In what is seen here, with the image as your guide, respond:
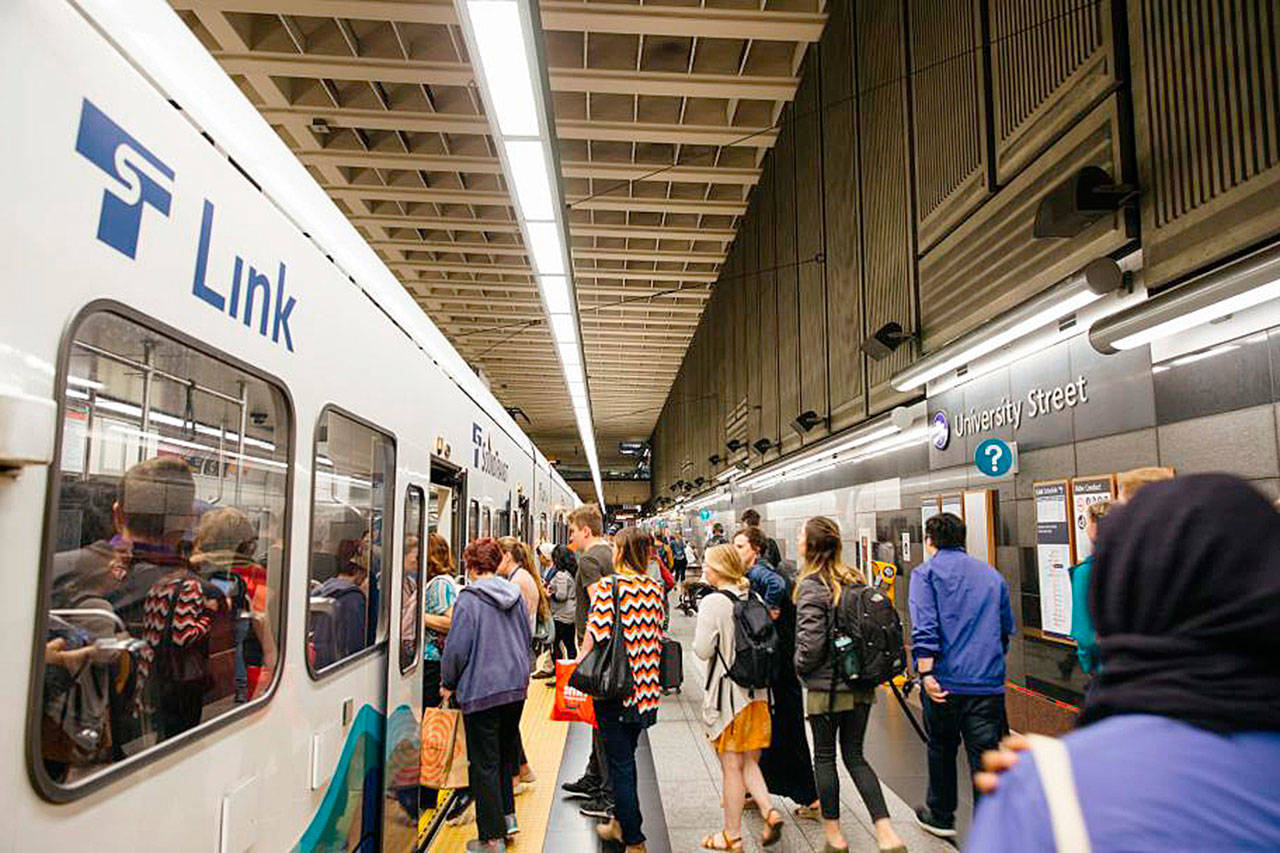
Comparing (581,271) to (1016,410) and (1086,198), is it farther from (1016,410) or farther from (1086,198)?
(1086,198)

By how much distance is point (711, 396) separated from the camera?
17078 millimetres

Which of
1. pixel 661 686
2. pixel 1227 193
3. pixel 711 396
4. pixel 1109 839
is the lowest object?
pixel 661 686

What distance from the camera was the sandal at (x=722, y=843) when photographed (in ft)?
12.9

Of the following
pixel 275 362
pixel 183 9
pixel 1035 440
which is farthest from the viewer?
pixel 183 9

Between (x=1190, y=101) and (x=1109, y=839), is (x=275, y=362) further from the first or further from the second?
(x=1190, y=101)

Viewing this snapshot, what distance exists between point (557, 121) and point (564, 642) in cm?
556

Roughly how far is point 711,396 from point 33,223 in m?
16.1

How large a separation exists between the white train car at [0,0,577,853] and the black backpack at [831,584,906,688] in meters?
2.14

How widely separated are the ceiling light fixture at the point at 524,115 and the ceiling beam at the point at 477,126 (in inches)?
136

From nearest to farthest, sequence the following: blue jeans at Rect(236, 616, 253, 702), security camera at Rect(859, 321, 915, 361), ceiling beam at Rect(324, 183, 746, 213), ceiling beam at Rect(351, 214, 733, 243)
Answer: blue jeans at Rect(236, 616, 253, 702)
security camera at Rect(859, 321, 915, 361)
ceiling beam at Rect(324, 183, 746, 213)
ceiling beam at Rect(351, 214, 733, 243)

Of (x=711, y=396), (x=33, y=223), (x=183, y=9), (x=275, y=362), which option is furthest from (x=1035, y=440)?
(x=711, y=396)

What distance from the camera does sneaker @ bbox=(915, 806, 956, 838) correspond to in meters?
4.10

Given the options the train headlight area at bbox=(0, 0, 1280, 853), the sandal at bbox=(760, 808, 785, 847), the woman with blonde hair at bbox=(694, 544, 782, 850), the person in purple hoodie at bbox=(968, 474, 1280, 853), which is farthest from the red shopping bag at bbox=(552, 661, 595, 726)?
the person in purple hoodie at bbox=(968, 474, 1280, 853)

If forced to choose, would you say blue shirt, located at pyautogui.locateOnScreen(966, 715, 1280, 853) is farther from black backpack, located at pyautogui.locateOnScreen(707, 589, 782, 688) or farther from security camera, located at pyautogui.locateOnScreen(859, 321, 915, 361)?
security camera, located at pyautogui.locateOnScreen(859, 321, 915, 361)
